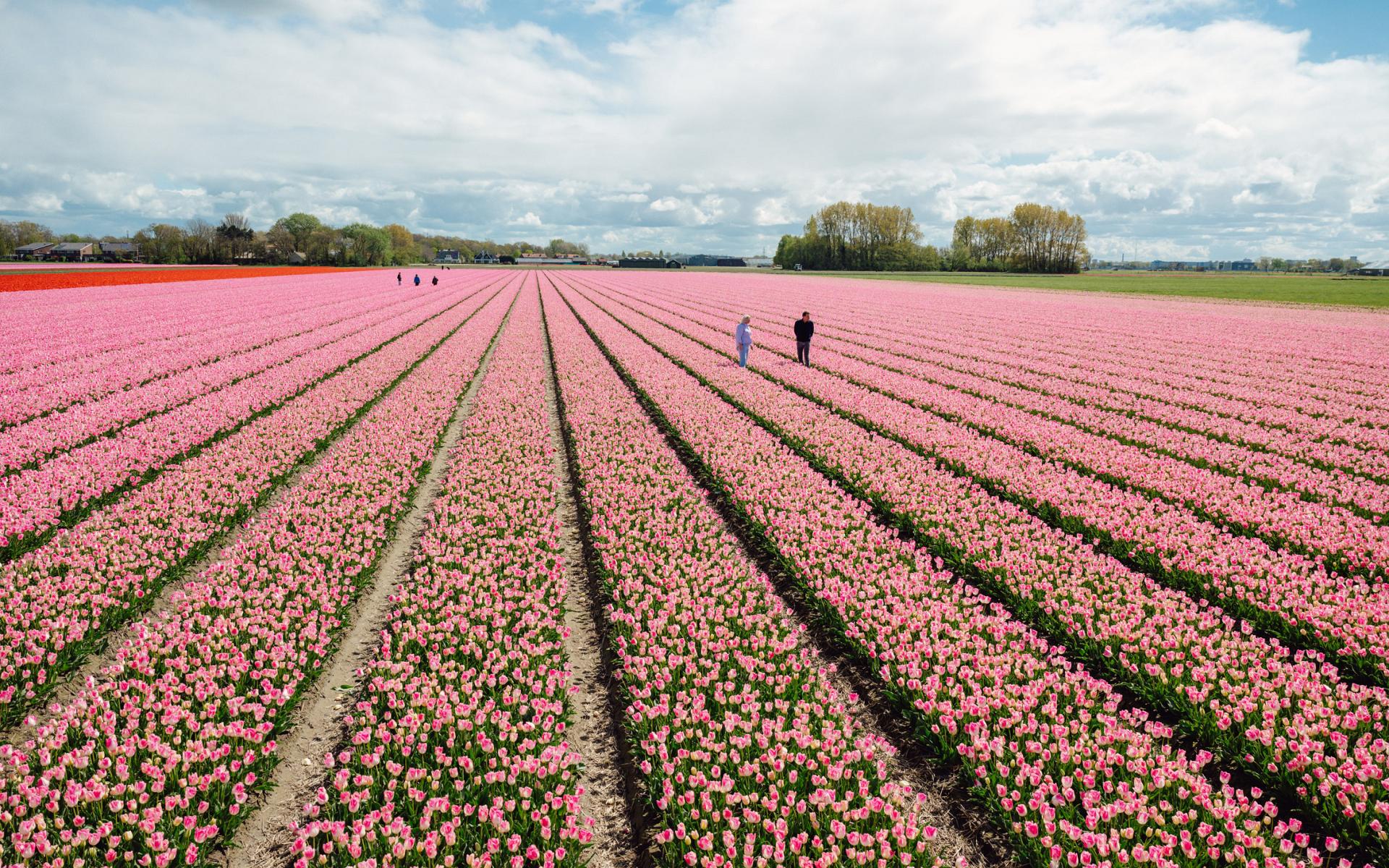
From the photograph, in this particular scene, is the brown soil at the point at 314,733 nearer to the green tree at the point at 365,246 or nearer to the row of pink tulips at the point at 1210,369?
the row of pink tulips at the point at 1210,369

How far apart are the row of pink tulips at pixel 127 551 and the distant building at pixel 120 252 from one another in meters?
161

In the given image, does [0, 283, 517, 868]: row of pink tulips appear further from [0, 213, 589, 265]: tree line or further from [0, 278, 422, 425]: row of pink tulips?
[0, 213, 589, 265]: tree line

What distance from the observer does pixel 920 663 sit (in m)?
6.75

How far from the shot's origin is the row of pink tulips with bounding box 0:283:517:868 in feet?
15.5

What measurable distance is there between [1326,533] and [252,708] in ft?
42.5

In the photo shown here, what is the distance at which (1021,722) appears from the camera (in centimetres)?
588

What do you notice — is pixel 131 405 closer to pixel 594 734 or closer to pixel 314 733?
pixel 314 733

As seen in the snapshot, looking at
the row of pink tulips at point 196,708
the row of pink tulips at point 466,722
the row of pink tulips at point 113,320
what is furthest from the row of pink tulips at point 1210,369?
the row of pink tulips at point 113,320

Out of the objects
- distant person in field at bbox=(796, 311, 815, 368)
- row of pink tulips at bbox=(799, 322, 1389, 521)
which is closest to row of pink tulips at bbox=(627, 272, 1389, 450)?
row of pink tulips at bbox=(799, 322, 1389, 521)

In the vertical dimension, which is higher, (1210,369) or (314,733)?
(1210,369)

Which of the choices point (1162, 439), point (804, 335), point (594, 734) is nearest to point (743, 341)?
point (804, 335)

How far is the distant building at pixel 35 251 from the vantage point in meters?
136

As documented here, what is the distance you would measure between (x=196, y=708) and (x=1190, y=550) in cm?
1130

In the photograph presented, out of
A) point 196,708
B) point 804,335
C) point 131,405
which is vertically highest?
point 804,335
